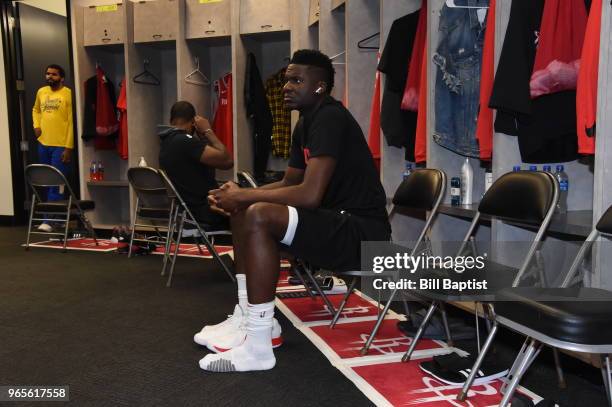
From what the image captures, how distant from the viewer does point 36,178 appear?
15.8ft

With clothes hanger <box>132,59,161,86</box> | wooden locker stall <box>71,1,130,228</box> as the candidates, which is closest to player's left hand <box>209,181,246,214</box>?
wooden locker stall <box>71,1,130,228</box>

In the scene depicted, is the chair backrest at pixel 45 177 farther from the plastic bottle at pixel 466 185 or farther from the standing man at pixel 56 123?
the plastic bottle at pixel 466 185

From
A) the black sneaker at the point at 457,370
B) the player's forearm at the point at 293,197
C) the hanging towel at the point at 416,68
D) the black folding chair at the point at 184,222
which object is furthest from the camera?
the black folding chair at the point at 184,222

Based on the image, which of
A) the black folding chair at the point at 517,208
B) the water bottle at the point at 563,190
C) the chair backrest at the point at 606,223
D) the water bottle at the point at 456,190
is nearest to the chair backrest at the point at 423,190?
the black folding chair at the point at 517,208

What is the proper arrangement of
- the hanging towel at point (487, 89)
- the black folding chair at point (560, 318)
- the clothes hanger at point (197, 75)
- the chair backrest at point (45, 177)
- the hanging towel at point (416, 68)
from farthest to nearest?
the clothes hanger at point (197, 75) < the chair backrest at point (45, 177) < the hanging towel at point (416, 68) < the hanging towel at point (487, 89) < the black folding chair at point (560, 318)

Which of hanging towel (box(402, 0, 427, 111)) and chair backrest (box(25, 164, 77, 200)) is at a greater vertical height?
hanging towel (box(402, 0, 427, 111))

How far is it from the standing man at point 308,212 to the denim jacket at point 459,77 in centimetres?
75

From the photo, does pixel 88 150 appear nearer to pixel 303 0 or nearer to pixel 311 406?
pixel 303 0

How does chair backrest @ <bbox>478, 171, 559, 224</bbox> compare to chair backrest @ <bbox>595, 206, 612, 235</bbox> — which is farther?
chair backrest @ <bbox>478, 171, 559, 224</bbox>

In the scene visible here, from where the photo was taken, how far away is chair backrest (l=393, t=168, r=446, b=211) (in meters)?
2.37

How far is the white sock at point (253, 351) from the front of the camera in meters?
1.99

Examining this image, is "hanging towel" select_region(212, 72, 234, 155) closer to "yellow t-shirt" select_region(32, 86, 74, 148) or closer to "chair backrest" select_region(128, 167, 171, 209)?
"chair backrest" select_region(128, 167, 171, 209)

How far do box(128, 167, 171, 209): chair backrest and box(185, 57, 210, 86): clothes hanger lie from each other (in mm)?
1672

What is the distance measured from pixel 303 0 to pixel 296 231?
11.9ft
